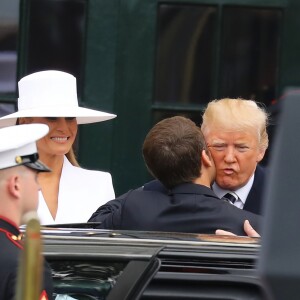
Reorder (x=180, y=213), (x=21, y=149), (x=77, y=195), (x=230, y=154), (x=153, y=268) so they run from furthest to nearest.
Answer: (x=77, y=195)
(x=230, y=154)
(x=180, y=213)
(x=21, y=149)
(x=153, y=268)

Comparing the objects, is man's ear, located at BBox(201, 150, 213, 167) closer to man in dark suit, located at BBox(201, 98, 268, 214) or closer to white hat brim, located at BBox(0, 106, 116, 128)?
man in dark suit, located at BBox(201, 98, 268, 214)

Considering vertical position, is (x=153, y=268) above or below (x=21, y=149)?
below

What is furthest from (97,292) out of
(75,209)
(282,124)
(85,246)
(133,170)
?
(133,170)

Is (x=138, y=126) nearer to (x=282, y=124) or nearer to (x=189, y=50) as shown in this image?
(x=189, y=50)

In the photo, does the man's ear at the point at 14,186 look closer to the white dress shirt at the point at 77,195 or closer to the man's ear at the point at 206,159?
the man's ear at the point at 206,159

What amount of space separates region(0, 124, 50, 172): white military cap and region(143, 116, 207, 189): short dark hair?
782 mm

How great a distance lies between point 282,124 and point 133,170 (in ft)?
14.0

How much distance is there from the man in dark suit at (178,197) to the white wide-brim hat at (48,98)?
0.94 m

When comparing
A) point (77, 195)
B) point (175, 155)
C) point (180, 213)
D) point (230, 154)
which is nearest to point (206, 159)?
point (175, 155)

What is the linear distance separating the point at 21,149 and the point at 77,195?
66.3 inches

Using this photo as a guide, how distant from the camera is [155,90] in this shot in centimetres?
647

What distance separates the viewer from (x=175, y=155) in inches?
162

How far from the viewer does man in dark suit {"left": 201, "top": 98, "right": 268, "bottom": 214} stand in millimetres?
4773

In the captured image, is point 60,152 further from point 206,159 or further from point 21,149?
point 21,149
